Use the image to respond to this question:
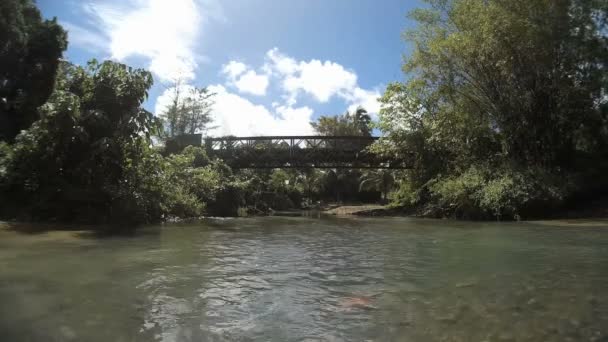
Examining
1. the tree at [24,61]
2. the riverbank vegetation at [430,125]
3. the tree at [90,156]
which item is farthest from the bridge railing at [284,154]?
the tree at [90,156]

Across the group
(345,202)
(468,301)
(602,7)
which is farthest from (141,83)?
(345,202)

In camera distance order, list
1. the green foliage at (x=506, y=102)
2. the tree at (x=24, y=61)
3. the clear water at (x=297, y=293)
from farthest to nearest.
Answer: the tree at (x=24, y=61)
the green foliage at (x=506, y=102)
the clear water at (x=297, y=293)

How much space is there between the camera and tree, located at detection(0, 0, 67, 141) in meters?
20.0

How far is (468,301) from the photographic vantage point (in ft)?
14.1

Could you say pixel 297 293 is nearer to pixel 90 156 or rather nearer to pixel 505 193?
pixel 90 156

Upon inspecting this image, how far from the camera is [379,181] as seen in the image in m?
48.8

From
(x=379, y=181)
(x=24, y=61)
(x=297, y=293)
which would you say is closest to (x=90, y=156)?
(x=297, y=293)

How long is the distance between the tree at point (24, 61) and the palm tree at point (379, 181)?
34.0 m

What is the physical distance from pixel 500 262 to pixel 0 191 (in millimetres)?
13804

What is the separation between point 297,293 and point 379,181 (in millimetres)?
44849

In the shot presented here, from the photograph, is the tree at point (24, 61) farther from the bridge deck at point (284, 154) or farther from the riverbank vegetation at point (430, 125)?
the bridge deck at point (284, 154)

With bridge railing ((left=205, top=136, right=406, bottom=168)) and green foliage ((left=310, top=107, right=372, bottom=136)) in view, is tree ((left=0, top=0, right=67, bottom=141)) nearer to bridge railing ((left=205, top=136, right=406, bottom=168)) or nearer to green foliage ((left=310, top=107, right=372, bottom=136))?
bridge railing ((left=205, top=136, right=406, bottom=168))

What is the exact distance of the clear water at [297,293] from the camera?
3389 millimetres

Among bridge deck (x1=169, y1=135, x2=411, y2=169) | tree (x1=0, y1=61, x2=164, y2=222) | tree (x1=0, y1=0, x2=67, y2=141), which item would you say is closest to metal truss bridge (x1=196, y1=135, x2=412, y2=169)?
bridge deck (x1=169, y1=135, x2=411, y2=169)
